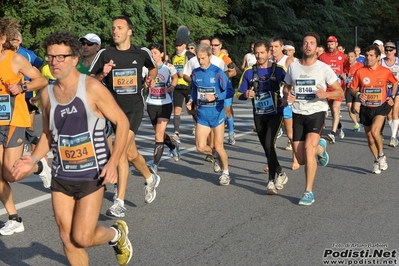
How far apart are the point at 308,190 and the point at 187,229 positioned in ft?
6.17

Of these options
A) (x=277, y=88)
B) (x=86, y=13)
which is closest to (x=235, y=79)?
(x=86, y=13)

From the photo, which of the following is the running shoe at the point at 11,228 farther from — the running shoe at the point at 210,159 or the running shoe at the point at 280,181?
the running shoe at the point at 210,159

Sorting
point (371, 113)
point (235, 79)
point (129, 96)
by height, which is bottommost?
point (235, 79)

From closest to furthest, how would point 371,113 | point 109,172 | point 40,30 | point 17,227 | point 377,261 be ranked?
1. point 109,172
2. point 377,261
3. point 17,227
4. point 371,113
5. point 40,30

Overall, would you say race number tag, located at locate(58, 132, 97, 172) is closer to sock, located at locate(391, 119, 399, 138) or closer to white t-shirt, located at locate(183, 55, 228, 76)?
white t-shirt, located at locate(183, 55, 228, 76)

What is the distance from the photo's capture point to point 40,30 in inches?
1136

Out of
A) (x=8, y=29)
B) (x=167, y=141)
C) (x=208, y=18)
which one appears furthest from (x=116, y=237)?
(x=208, y=18)

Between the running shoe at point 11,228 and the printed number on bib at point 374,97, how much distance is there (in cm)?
607

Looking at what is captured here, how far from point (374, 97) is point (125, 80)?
441 centimetres

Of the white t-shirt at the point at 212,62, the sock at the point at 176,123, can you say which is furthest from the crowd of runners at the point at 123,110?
the sock at the point at 176,123

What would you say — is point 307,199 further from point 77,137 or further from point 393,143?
point 393,143

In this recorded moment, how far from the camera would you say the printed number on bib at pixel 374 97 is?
1168cm

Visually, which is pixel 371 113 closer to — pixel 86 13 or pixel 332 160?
pixel 332 160

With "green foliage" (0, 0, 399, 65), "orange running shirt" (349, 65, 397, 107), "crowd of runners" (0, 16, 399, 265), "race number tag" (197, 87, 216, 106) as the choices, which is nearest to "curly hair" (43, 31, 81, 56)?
"crowd of runners" (0, 16, 399, 265)
